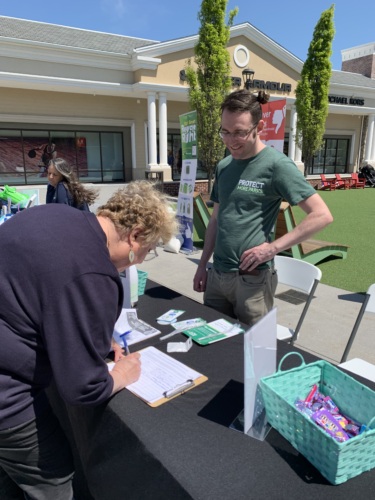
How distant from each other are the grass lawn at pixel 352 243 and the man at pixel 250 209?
3205 millimetres

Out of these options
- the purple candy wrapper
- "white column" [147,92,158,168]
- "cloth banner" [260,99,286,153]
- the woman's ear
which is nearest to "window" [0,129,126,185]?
"white column" [147,92,158,168]

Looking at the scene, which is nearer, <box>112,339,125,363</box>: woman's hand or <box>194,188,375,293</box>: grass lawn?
<box>112,339,125,363</box>: woman's hand

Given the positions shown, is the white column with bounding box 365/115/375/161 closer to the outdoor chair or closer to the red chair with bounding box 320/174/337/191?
the red chair with bounding box 320/174/337/191

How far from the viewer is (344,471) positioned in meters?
0.98

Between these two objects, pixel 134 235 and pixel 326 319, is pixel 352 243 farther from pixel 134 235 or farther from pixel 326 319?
pixel 134 235

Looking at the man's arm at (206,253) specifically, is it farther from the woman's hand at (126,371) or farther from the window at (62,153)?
the window at (62,153)

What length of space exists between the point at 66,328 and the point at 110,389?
346 millimetres

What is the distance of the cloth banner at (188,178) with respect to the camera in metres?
6.77

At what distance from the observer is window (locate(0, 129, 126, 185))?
14.8 metres

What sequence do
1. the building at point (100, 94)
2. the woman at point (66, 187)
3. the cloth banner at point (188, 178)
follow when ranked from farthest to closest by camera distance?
the building at point (100, 94) → the cloth banner at point (188, 178) → the woman at point (66, 187)

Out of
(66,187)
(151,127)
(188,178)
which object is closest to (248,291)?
(66,187)

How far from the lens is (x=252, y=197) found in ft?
6.86

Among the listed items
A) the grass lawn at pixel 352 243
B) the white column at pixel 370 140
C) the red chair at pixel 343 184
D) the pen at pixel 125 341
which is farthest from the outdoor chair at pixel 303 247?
the white column at pixel 370 140

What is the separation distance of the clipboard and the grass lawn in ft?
12.9
